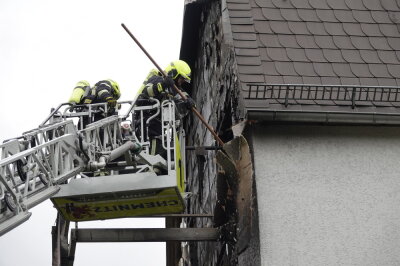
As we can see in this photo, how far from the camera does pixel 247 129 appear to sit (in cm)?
1372

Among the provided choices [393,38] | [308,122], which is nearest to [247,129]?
[308,122]

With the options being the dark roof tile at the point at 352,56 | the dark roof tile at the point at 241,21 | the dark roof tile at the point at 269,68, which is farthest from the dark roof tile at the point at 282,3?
the dark roof tile at the point at 269,68

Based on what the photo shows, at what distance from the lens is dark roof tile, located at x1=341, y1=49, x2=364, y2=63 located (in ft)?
47.6

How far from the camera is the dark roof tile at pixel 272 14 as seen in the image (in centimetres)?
1496

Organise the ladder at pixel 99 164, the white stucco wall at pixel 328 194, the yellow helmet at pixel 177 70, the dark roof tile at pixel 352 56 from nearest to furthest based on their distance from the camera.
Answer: the ladder at pixel 99 164, the white stucco wall at pixel 328 194, the dark roof tile at pixel 352 56, the yellow helmet at pixel 177 70

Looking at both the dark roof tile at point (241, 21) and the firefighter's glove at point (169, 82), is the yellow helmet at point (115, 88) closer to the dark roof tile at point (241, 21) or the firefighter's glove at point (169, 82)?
the firefighter's glove at point (169, 82)

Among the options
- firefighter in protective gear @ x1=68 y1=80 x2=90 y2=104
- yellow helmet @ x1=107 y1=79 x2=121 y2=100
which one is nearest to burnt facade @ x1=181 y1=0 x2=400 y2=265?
yellow helmet @ x1=107 y1=79 x2=121 y2=100

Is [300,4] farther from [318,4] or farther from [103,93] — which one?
[103,93]

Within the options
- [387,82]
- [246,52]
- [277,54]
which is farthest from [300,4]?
[387,82]

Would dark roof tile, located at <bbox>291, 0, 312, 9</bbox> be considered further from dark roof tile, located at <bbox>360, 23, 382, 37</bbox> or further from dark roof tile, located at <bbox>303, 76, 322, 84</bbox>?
dark roof tile, located at <bbox>303, 76, 322, 84</bbox>

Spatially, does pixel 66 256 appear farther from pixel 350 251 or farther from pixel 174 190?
pixel 350 251

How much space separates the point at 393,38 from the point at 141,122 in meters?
4.02

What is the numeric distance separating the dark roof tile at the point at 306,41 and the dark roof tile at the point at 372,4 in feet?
4.07

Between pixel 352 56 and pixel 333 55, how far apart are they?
11.2 inches
